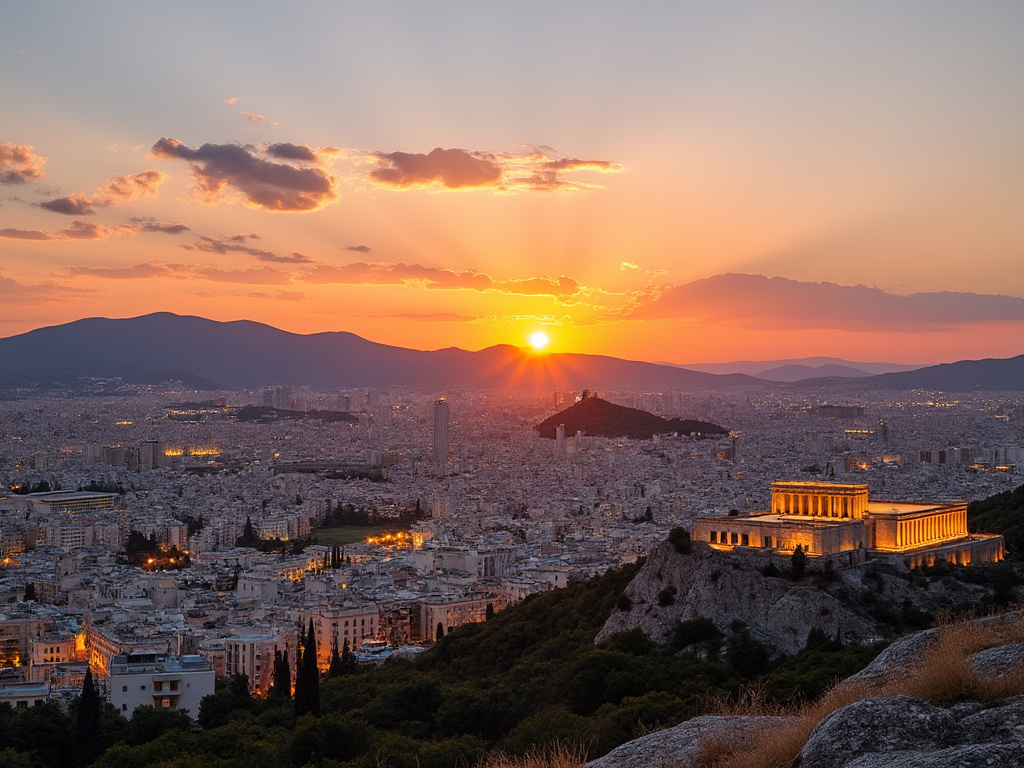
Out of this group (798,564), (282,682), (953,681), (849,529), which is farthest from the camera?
(282,682)

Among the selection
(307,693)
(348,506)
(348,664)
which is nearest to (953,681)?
(307,693)

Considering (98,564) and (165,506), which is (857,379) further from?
(98,564)

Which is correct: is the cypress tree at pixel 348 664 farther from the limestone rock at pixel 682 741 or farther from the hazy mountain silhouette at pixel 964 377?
the hazy mountain silhouette at pixel 964 377

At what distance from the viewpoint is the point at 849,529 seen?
20891mm

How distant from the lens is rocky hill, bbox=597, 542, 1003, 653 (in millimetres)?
18172

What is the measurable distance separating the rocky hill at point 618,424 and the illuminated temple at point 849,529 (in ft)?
285

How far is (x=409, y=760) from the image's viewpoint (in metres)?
12.2

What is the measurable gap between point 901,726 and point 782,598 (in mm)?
15764

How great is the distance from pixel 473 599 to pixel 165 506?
4002 centimetres

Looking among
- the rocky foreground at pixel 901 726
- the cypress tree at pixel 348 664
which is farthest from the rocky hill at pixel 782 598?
the rocky foreground at pixel 901 726

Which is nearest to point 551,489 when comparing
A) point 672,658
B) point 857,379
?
point 672,658

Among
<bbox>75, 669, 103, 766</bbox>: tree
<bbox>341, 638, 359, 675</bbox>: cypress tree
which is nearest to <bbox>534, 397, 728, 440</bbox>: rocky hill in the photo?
<bbox>341, 638, 359, 675</bbox>: cypress tree

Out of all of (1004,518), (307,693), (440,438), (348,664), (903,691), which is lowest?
(348,664)

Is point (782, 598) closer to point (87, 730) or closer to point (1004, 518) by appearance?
point (87, 730)
